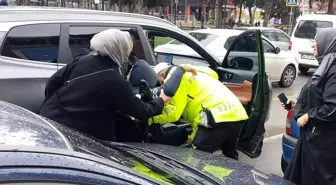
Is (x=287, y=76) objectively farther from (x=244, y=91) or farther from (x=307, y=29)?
(x=244, y=91)

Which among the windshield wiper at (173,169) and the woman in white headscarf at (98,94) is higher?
the woman in white headscarf at (98,94)

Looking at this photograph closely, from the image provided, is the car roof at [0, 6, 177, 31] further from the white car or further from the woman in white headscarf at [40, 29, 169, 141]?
the white car

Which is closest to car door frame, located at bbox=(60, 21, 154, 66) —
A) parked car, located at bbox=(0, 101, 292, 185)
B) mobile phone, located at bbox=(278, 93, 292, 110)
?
mobile phone, located at bbox=(278, 93, 292, 110)

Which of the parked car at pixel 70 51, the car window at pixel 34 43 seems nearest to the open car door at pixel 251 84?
the parked car at pixel 70 51

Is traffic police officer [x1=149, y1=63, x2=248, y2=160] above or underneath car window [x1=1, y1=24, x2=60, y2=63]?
underneath

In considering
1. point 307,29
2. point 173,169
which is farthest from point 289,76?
point 173,169

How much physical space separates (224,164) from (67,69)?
4.53 feet

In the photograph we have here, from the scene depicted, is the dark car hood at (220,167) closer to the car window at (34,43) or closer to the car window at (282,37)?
the car window at (34,43)

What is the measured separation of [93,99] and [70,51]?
124 centimetres

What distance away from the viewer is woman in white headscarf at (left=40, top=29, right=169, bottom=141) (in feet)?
9.89

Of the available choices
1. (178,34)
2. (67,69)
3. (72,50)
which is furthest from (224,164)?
(178,34)

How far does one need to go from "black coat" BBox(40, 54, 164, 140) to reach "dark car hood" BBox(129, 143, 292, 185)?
0.32m

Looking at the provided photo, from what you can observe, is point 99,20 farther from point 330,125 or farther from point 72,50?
point 330,125

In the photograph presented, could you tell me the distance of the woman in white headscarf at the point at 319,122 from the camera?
126 inches
